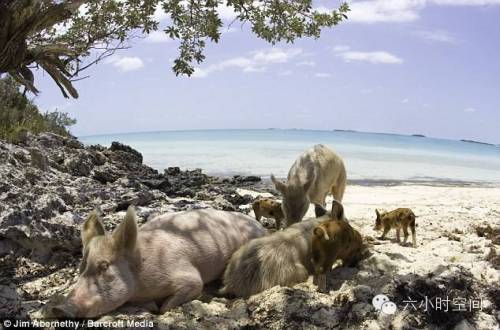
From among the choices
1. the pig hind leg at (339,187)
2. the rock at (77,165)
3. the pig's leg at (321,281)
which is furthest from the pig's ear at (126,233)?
the pig hind leg at (339,187)

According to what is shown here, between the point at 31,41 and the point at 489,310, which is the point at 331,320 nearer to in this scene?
the point at 489,310

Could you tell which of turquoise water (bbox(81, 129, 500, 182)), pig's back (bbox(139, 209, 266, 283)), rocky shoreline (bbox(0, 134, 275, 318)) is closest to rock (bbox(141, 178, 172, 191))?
rocky shoreline (bbox(0, 134, 275, 318))

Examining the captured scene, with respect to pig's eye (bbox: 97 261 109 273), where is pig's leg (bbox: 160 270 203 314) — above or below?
below

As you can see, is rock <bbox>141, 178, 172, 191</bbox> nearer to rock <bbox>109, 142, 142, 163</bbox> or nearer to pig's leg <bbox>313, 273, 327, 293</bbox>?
rock <bbox>109, 142, 142, 163</bbox>

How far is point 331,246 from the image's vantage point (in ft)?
14.3

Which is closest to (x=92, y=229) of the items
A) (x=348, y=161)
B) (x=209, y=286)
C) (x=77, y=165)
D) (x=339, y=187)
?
(x=209, y=286)

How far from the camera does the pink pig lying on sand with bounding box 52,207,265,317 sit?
359cm

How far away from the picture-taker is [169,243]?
425 cm

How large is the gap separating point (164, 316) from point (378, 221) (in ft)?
12.3

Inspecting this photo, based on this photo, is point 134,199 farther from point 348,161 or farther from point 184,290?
point 348,161

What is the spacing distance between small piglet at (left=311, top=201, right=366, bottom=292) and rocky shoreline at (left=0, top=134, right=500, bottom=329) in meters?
0.12

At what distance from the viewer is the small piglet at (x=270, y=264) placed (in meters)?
4.18

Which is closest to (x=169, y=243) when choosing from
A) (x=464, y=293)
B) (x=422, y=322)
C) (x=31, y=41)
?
(x=422, y=322)

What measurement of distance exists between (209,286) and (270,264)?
63 centimetres
